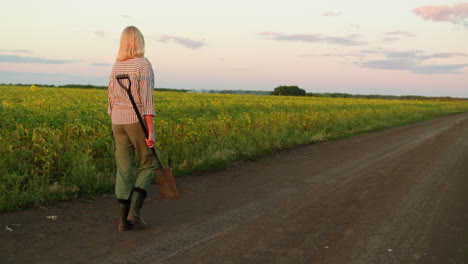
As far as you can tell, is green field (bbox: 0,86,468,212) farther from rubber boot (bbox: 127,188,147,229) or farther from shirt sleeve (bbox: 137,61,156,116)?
shirt sleeve (bbox: 137,61,156,116)

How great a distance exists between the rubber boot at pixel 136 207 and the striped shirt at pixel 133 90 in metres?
0.84

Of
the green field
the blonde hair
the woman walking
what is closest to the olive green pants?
the woman walking

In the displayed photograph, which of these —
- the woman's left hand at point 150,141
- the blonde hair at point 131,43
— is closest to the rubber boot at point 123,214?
the woman's left hand at point 150,141

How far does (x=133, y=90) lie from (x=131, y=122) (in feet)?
1.19

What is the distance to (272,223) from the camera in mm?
4812

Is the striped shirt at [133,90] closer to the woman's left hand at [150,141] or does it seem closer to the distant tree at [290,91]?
the woman's left hand at [150,141]

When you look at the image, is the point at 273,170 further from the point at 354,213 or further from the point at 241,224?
the point at 241,224

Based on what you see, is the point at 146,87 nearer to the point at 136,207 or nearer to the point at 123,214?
the point at 136,207

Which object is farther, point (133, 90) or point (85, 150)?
point (85, 150)

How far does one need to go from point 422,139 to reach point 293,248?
1253cm

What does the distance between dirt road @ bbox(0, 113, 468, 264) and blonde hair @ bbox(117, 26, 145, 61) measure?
2.06m

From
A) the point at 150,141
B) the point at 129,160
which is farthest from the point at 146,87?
the point at 129,160

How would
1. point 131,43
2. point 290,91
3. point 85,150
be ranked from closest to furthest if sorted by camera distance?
point 131,43
point 85,150
point 290,91

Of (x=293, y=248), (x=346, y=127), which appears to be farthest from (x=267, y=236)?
(x=346, y=127)
